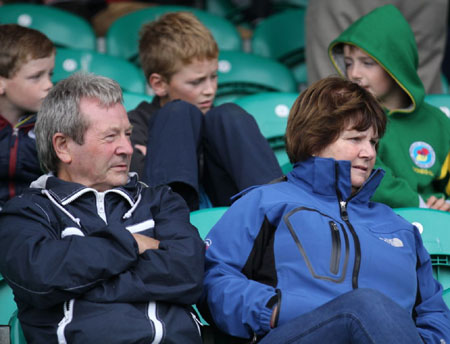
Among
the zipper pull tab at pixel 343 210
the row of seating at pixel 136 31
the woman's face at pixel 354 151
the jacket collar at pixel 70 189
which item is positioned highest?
the woman's face at pixel 354 151

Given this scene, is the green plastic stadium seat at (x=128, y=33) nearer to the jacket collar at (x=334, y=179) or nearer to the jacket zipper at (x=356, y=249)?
the jacket collar at (x=334, y=179)

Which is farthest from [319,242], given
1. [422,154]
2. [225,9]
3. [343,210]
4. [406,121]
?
[225,9]

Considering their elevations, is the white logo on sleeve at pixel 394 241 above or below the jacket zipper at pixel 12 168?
above

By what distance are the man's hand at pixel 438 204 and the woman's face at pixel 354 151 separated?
73cm

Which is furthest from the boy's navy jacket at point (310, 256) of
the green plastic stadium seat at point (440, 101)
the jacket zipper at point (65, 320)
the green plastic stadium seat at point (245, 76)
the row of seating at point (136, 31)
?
the row of seating at point (136, 31)

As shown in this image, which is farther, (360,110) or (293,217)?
(360,110)

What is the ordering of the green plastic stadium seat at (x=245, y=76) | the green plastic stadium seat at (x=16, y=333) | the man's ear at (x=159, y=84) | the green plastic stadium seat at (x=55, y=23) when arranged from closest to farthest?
1. the green plastic stadium seat at (x=16, y=333)
2. the man's ear at (x=159, y=84)
3. the green plastic stadium seat at (x=245, y=76)
4. the green plastic stadium seat at (x=55, y=23)

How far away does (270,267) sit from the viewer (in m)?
2.32

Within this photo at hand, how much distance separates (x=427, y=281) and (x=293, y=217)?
458 mm

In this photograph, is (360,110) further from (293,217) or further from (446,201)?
(446,201)

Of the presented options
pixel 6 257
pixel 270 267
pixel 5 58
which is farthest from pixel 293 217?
pixel 5 58

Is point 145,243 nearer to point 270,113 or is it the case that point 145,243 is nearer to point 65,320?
point 65,320

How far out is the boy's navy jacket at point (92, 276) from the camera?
2057mm

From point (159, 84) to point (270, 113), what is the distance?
529 millimetres
